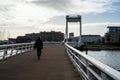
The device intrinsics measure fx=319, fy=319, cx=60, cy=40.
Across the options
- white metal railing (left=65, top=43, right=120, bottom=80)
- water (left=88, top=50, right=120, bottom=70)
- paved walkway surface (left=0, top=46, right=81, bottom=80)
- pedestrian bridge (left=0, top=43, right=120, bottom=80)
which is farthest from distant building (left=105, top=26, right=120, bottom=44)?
white metal railing (left=65, top=43, right=120, bottom=80)

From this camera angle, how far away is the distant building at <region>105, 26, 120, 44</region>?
584ft

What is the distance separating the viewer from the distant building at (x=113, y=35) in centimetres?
17788

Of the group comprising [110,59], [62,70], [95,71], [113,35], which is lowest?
[110,59]

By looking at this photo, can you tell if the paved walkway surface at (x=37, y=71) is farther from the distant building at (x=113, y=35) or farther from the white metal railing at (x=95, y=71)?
the distant building at (x=113, y=35)

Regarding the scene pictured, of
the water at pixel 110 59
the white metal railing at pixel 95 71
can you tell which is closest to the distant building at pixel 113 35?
the water at pixel 110 59

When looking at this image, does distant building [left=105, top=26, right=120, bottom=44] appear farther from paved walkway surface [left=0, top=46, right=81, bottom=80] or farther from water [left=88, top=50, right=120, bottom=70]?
paved walkway surface [left=0, top=46, right=81, bottom=80]

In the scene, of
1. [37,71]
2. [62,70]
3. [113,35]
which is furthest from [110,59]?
[113,35]

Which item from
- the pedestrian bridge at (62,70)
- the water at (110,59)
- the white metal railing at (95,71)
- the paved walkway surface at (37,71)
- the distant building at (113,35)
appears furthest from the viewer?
the distant building at (113,35)

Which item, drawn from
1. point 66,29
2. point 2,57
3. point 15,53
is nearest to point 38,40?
point 2,57

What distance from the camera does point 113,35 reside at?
586 ft

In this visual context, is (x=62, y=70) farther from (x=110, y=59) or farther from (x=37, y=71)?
(x=110, y=59)

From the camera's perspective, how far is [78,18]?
248 feet

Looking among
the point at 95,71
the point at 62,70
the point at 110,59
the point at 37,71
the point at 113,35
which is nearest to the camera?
the point at 95,71

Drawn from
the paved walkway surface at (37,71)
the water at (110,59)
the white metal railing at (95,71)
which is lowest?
the water at (110,59)
